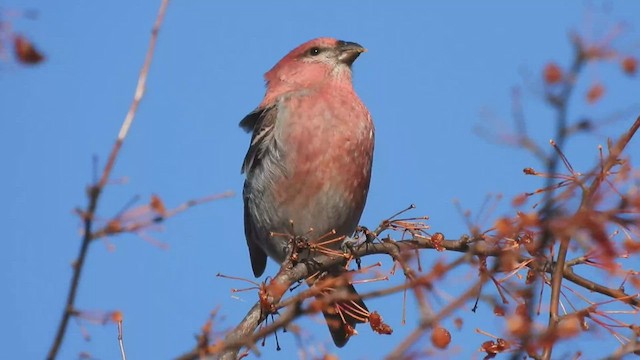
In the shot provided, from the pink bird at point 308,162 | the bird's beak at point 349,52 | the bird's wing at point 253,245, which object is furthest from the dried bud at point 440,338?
the bird's beak at point 349,52

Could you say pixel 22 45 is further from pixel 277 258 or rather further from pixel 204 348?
pixel 277 258

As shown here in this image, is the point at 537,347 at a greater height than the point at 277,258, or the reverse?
the point at 277,258

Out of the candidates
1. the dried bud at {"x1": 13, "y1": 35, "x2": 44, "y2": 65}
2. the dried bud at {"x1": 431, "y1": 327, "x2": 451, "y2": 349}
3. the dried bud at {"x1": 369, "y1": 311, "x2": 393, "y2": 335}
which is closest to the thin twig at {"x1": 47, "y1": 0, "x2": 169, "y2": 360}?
the dried bud at {"x1": 13, "y1": 35, "x2": 44, "y2": 65}

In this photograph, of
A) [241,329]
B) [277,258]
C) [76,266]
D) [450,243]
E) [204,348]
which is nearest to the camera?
[76,266]

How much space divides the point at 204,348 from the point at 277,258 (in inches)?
187

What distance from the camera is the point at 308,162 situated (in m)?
6.24

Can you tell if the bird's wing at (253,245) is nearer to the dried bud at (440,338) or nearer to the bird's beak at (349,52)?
the bird's beak at (349,52)

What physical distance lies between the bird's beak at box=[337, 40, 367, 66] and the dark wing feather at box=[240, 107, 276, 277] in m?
0.79

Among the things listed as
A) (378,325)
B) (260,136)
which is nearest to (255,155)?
(260,136)

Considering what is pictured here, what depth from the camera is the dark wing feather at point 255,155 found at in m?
6.52

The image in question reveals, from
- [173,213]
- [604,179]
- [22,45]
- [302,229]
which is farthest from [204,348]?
[302,229]

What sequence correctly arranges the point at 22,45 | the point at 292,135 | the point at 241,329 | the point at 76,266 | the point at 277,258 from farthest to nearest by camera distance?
the point at 277,258 → the point at 292,135 → the point at 241,329 → the point at 22,45 → the point at 76,266

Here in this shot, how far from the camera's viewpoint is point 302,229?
6336 mm

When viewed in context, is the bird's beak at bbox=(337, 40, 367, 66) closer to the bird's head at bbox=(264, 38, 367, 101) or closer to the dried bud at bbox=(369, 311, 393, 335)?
the bird's head at bbox=(264, 38, 367, 101)
